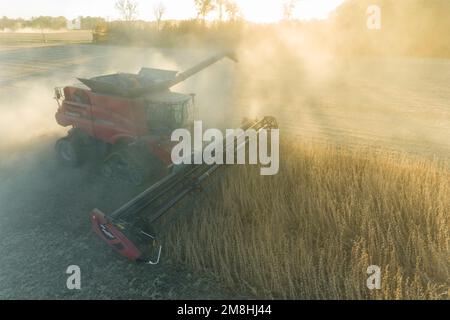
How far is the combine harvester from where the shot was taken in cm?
467

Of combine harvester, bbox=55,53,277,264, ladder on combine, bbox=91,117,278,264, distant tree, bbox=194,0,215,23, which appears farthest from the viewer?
distant tree, bbox=194,0,215,23

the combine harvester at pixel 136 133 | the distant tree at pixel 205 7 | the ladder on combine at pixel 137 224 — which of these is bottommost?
the ladder on combine at pixel 137 224

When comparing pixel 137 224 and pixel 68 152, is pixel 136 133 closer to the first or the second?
pixel 68 152

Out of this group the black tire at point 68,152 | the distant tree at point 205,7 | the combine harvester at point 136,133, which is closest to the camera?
the combine harvester at point 136,133

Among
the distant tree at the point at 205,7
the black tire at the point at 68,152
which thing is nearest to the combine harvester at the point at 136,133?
the black tire at the point at 68,152

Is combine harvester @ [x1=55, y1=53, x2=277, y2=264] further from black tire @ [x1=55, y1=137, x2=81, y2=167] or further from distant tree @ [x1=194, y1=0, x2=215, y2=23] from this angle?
distant tree @ [x1=194, y1=0, x2=215, y2=23]

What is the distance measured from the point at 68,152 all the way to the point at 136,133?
2163 mm

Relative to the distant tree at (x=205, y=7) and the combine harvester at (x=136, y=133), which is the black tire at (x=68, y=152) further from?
the distant tree at (x=205, y=7)

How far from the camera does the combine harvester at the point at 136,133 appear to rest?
4668 millimetres

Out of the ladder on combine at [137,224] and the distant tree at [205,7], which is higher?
the distant tree at [205,7]

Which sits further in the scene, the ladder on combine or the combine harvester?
the combine harvester

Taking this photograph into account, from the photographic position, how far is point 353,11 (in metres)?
19.6

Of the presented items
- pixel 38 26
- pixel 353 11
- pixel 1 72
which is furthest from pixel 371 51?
pixel 38 26

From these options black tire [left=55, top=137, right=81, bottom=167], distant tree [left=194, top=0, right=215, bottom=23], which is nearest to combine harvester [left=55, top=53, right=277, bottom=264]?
black tire [left=55, top=137, right=81, bottom=167]
